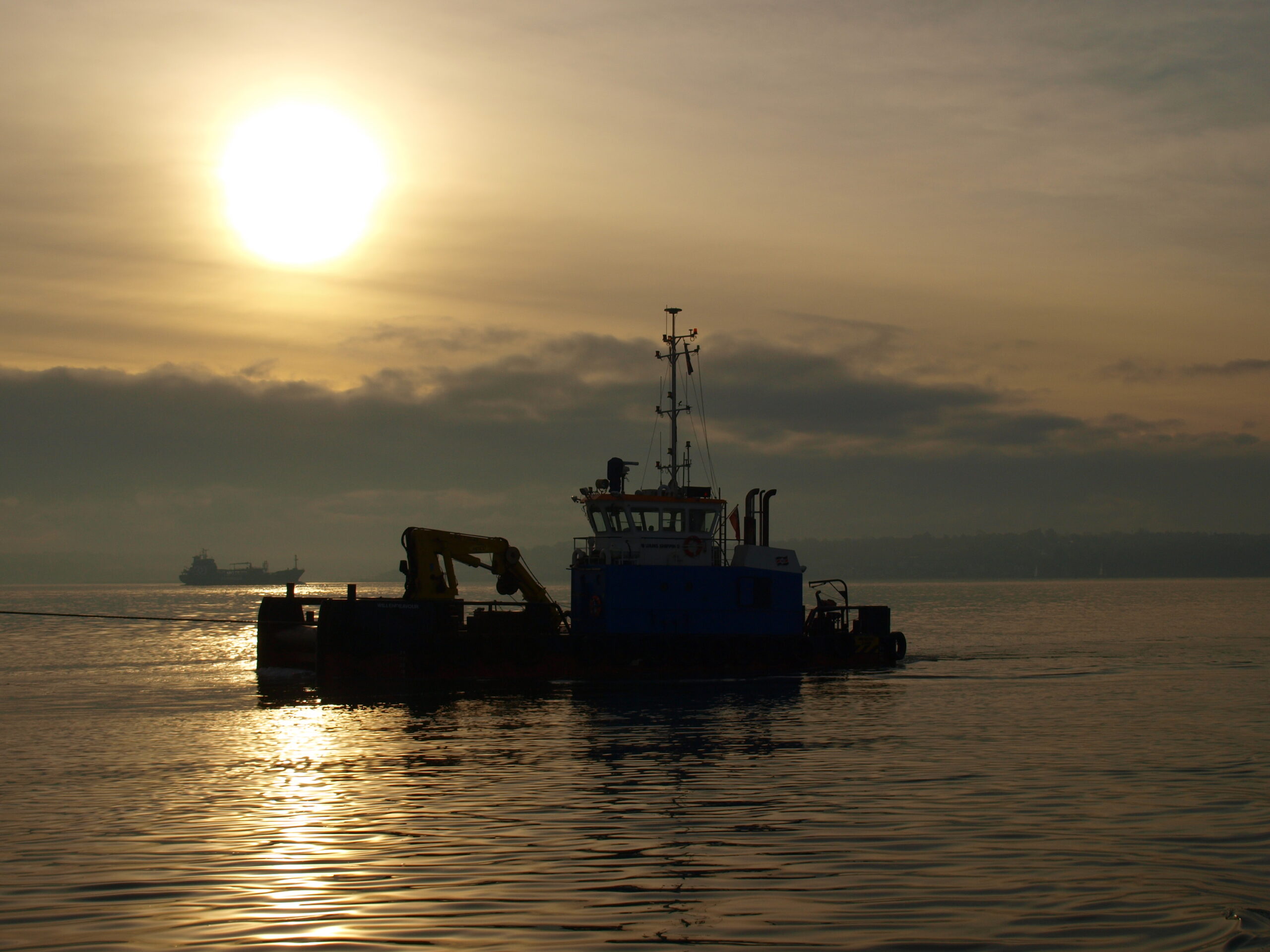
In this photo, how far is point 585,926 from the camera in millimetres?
9789

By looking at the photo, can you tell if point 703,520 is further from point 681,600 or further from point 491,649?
point 491,649

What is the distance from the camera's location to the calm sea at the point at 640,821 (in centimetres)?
991

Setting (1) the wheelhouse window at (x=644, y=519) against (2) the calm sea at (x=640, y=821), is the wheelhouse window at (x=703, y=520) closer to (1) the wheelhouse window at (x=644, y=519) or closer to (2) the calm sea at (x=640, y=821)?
(1) the wheelhouse window at (x=644, y=519)

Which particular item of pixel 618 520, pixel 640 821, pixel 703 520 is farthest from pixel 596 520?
pixel 640 821

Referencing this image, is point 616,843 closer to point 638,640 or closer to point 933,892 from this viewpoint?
point 933,892

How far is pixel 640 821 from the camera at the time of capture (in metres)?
14.3

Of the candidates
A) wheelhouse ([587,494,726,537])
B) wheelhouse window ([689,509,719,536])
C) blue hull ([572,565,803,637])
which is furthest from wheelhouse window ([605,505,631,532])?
wheelhouse window ([689,509,719,536])

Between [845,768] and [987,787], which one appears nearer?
[987,787]

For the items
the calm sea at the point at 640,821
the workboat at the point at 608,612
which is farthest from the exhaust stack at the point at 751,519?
the calm sea at the point at 640,821

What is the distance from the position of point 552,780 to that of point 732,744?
5.11m

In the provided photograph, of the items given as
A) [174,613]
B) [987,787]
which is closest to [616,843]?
[987,787]

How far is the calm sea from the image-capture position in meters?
9.91

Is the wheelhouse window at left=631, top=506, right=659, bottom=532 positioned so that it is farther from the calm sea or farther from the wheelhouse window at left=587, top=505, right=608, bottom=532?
the calm sea

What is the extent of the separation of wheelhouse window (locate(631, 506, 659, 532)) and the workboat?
4 cm
